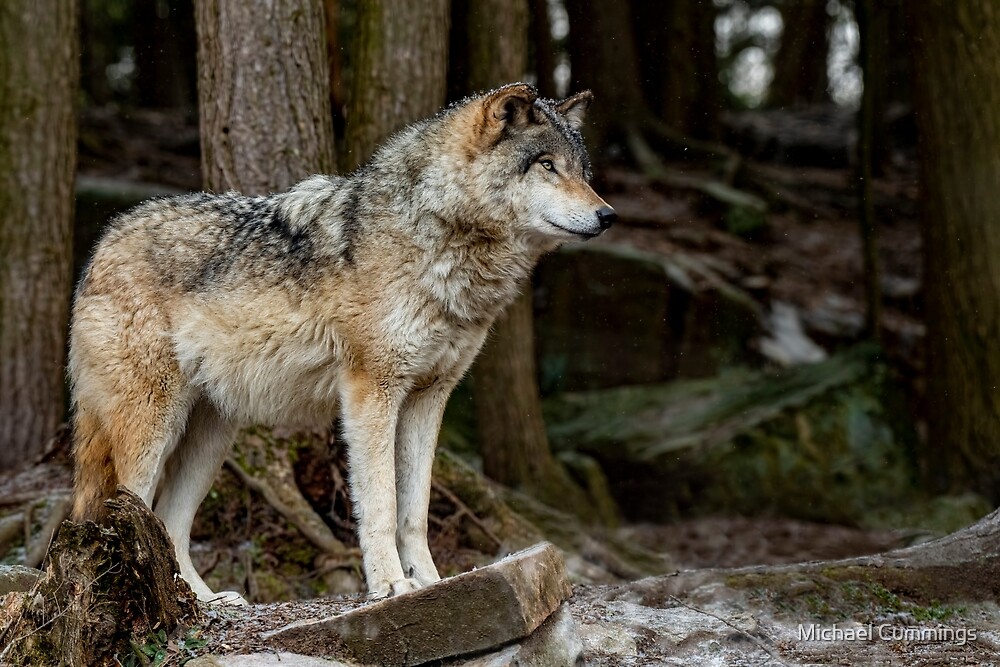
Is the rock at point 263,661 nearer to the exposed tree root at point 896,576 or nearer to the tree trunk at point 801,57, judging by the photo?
the exposed tree root at point 896,576

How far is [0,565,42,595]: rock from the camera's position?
474cm

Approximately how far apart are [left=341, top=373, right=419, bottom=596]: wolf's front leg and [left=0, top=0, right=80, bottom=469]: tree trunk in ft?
14.8

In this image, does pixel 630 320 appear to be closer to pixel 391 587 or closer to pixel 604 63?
pixel 604 63

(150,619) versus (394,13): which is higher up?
(394,13)

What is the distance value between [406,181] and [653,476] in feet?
23.5

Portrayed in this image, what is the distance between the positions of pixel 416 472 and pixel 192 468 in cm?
136

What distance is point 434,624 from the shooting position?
13.0 feet

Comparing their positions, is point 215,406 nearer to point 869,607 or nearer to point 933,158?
point 869,607

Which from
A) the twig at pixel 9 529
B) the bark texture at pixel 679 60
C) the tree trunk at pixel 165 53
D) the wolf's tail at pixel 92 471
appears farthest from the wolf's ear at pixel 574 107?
the bark texture at pixel 679 60

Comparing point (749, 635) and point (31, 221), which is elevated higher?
point (31, 221)

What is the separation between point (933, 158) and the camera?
9.80 metres

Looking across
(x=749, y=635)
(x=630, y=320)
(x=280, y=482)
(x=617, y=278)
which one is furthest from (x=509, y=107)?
(x=630, y=320)

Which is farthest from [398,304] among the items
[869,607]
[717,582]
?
[869,607]

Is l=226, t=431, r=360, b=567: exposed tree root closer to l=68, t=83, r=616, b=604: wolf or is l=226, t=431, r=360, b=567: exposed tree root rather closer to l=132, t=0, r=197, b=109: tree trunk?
l=68, t=83, r=616, b=604: wolf
